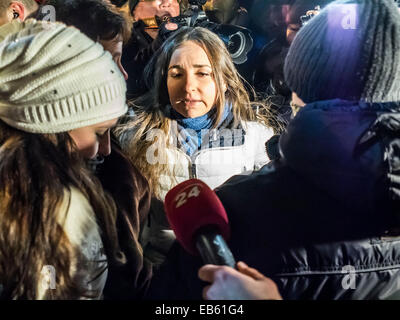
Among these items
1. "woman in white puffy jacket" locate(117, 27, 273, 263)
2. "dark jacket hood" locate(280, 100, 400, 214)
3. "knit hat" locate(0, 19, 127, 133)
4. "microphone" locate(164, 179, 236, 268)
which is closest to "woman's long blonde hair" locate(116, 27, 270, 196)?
"woman in white puffy jacket" locate(117, 27, 273, 263)

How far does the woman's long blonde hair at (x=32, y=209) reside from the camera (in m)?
1.12

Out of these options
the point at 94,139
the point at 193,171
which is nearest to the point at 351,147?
the point at 193,171

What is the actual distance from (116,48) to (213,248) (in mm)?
619

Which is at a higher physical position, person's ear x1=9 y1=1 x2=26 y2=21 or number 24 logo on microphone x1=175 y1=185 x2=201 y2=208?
person's ear x1=9 y1=1 x2=26 y2=21

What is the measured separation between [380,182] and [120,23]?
817 mm

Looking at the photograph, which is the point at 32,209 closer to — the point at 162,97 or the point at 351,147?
the point at 162,97

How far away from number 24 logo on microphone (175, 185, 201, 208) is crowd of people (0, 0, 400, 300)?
81 mm

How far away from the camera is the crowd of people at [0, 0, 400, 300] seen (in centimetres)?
96

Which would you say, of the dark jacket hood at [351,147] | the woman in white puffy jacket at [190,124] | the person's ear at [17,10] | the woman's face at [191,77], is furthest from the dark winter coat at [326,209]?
the person's ear at [17,10]

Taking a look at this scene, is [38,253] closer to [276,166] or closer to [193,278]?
[193,278]

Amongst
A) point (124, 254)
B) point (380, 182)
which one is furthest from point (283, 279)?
point (124, 254)

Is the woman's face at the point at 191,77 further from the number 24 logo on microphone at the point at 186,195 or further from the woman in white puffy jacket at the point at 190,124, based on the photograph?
the number 24 logo on microphone at the point at 186,195

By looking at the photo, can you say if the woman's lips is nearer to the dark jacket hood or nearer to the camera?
the camera
